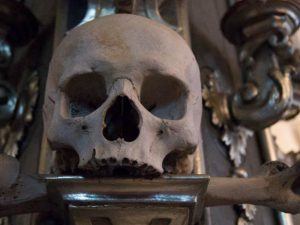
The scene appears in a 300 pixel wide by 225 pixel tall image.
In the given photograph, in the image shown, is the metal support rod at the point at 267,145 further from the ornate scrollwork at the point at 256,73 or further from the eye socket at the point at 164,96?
the eye socket at the point at 164,96

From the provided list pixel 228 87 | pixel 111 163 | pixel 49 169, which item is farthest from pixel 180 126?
pixel 228 87

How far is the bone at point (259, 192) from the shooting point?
0.53 m

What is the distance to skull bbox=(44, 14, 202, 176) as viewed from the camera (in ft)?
1.62

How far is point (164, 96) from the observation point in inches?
21.7

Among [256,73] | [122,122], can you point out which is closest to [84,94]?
[122,122]

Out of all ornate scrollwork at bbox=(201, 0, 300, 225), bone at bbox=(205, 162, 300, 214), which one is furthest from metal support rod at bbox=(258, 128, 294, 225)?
bone at bbox=(205, 162, 300, 214)

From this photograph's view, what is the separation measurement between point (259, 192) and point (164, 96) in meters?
0.13

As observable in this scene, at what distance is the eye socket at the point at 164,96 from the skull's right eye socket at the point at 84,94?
4 cm

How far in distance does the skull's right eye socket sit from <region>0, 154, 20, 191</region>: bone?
0.23ft

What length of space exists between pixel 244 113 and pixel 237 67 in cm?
12

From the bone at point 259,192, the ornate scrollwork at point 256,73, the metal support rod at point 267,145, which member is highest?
the ornate scrollwork at point 256,73

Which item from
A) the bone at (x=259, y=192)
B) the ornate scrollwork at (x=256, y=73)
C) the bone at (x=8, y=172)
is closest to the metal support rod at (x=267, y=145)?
the ornate scrollwork at (x=256, y=73)

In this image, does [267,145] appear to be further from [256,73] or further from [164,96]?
[164,96]

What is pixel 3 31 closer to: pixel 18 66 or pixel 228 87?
pixel 18 66
